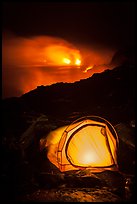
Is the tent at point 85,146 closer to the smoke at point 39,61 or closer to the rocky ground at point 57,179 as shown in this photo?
the rocky ground at point 57,179

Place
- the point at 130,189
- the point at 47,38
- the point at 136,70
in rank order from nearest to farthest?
the point at 130,189, the point at 136,70, the point at 47,38

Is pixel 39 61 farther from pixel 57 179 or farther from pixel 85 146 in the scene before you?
pixel 57 179

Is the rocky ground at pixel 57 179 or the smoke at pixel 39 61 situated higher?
the smoke at pixel 39 61

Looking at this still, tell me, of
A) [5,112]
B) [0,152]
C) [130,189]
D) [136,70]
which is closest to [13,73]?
[5,112]

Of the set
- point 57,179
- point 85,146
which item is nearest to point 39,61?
point 85,146

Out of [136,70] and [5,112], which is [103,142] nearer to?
[136,70]

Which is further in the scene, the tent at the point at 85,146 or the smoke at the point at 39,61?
the smoke at the point at 39,61

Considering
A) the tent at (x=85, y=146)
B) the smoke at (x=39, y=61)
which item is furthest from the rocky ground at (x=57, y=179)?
the smoke at (x=39, y=61)
